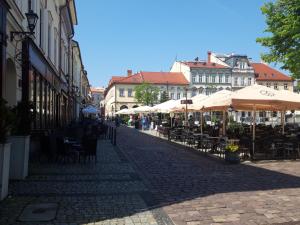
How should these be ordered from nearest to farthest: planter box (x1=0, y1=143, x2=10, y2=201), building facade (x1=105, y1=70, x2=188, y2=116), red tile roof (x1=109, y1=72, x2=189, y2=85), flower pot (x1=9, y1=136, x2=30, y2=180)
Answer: planter box (x1=0, y1=143, x2=10, y2=201)
flower pot (x1=9, y1=136, x2=30, y2=180)
building facade (x1=105, y1=70, x2=188, y2=116)
red tile roof (x1=109, y1=72, x2=189, y2=85)

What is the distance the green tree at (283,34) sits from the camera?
2256 cm

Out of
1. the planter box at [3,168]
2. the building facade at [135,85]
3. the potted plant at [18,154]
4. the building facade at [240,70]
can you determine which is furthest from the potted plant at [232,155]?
the building facade at [240,70]

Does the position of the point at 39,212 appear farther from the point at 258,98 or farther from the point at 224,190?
the point at 258,98

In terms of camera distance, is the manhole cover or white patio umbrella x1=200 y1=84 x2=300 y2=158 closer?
the manhole cover

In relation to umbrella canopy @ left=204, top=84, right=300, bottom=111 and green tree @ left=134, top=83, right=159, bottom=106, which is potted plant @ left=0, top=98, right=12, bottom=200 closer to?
umbrella canopy @ left=204, top=84, right=300, bottom=111

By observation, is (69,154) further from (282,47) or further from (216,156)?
(282,47)

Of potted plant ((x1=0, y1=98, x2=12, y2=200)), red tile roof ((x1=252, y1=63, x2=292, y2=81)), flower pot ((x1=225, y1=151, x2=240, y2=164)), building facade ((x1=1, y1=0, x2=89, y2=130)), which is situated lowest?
flower pot ((x1=225, y1=151, x2=240, y2=164))

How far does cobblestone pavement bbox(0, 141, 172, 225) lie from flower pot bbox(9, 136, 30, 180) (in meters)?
0.26

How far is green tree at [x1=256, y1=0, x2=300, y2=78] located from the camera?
74.0ft

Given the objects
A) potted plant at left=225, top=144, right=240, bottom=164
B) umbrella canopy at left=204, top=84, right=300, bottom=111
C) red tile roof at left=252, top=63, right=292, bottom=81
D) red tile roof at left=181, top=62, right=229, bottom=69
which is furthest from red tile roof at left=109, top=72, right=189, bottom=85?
potted plant at left=225, top=144, right=240, bottom=164

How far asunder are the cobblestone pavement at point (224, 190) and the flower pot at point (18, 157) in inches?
115

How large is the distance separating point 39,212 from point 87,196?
143cm

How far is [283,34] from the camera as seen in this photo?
22875 mm

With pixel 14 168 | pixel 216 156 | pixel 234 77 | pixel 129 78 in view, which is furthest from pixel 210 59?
pixel 14 168
